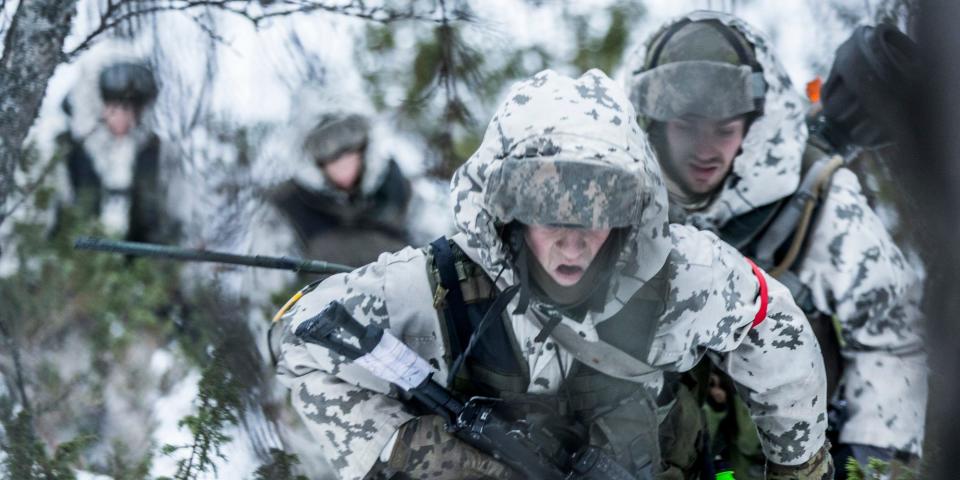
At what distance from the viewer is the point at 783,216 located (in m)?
3.77

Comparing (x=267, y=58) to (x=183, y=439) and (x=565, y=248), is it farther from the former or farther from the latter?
(x=565, y=248)

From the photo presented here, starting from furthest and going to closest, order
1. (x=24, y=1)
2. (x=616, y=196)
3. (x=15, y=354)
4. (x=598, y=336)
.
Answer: (x=15, y=354)
(x=24, y=1)
(x=598, y=336)
(x=616, y=196)

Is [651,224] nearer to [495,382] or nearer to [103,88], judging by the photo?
[495,382]

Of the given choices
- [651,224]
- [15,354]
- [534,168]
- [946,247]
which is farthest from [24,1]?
[946,247]

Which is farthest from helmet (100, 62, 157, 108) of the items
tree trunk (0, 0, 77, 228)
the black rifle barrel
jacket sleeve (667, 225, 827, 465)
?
jacket sleeve (667, 225, 827, 465)

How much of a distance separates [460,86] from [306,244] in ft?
3.63

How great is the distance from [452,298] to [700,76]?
1485 millimetres

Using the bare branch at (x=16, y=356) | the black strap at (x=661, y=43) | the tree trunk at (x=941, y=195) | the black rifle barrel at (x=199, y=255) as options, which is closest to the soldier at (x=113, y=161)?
the bare branch at (x=16, y=356)

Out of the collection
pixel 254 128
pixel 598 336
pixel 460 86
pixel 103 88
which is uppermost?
pixel 103 88

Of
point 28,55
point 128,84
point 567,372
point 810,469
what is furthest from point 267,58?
point 810,469

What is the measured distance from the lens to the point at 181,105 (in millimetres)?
4848

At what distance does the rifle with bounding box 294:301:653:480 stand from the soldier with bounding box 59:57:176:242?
10.7ft

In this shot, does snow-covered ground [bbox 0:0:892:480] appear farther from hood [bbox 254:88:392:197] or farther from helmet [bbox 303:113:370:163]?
helmet [bbox 303:113:370:163]

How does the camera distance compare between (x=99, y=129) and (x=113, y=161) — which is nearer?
(x=99, y=129)
